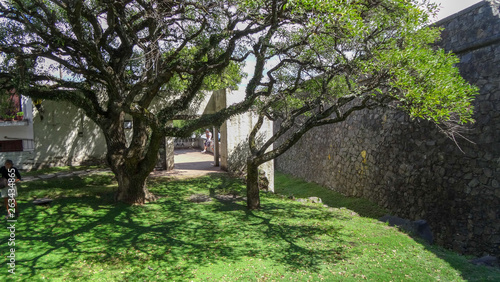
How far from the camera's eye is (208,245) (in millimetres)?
5758

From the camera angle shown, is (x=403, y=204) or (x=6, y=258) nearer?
(x=6, y=258)

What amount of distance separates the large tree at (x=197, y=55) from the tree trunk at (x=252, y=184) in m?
0.44

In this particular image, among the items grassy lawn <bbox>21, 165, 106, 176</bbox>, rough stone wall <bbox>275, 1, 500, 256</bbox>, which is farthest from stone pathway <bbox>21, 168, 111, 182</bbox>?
rough stone wall <bbox>275, 1, 500, 256</bbox>

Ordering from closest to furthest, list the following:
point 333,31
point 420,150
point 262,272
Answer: point 262,272 → point 333,31 → point 420,150

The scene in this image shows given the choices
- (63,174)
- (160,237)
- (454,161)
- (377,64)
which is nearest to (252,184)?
(160,237)

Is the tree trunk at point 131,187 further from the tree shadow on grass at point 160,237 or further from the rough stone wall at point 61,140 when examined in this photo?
the rough stone wall at point 61,140

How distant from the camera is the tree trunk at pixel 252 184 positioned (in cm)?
773

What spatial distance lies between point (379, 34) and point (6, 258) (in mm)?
7596

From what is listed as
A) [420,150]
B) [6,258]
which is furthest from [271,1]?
[6,258]

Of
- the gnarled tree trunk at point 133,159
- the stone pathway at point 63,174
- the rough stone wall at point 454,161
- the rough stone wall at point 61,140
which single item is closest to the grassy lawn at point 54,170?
the rough stone wall at point 61,140

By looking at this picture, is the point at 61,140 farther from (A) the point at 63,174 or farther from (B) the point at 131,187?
(B) the point at 131,187

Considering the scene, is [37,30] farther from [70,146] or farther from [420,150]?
[420,150]

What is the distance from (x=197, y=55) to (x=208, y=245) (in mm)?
4681

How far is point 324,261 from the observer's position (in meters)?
5.37
